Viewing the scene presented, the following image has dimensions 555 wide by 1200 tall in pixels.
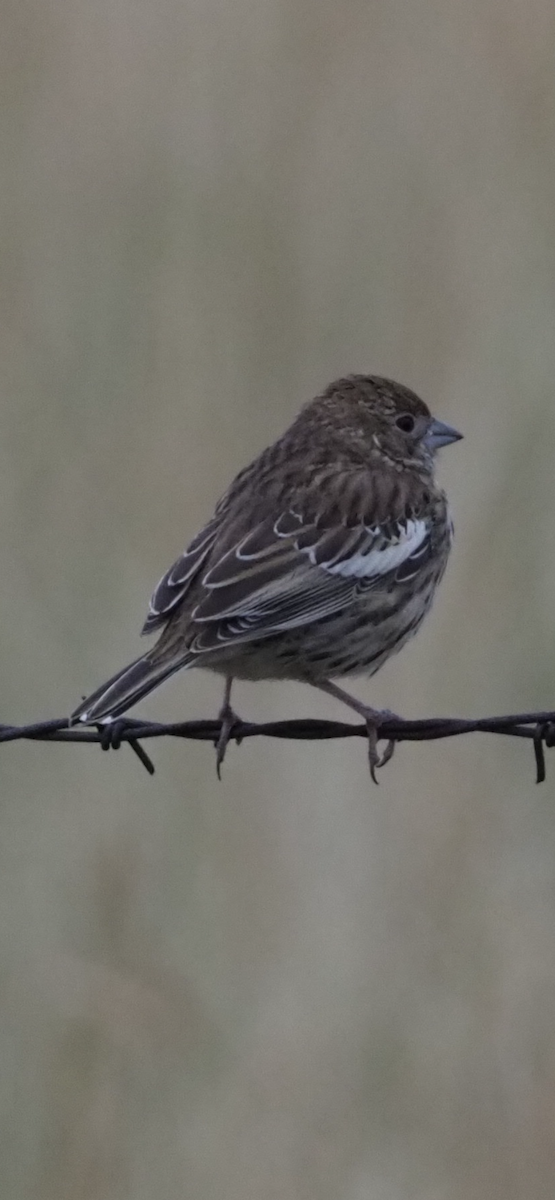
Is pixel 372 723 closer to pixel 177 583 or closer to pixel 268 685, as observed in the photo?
pixel 177 583

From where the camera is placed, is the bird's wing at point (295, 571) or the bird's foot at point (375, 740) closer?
the bird's foot at point (375, 740)

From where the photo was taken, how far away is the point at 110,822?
5.38 metres

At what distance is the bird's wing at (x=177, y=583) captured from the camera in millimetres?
4293

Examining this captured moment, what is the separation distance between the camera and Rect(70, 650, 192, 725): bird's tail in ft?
12.0

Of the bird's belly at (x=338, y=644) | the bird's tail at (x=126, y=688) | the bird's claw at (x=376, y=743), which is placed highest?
the bird's belly at (x=338, y=644)

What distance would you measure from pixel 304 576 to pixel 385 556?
Result: 305mm

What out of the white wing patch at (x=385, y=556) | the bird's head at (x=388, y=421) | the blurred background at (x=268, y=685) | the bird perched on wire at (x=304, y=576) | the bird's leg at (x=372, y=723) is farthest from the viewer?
the bird's head at (x=388, y=421)

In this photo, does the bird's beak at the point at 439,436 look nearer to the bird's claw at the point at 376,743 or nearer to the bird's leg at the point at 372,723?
the bird's leg at the point at 372,723

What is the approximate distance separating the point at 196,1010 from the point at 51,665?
1218 millimetres

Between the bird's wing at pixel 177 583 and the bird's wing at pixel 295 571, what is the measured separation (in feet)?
0.24

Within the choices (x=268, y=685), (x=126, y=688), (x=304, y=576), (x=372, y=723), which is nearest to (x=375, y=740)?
(x=372, y=723)

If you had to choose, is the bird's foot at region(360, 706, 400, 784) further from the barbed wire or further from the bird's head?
the bird's head

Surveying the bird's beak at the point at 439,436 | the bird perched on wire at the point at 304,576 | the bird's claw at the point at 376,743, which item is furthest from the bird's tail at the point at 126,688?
the bird's beak at the point at 439,436

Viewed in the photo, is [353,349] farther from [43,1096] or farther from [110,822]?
[43,1096]
